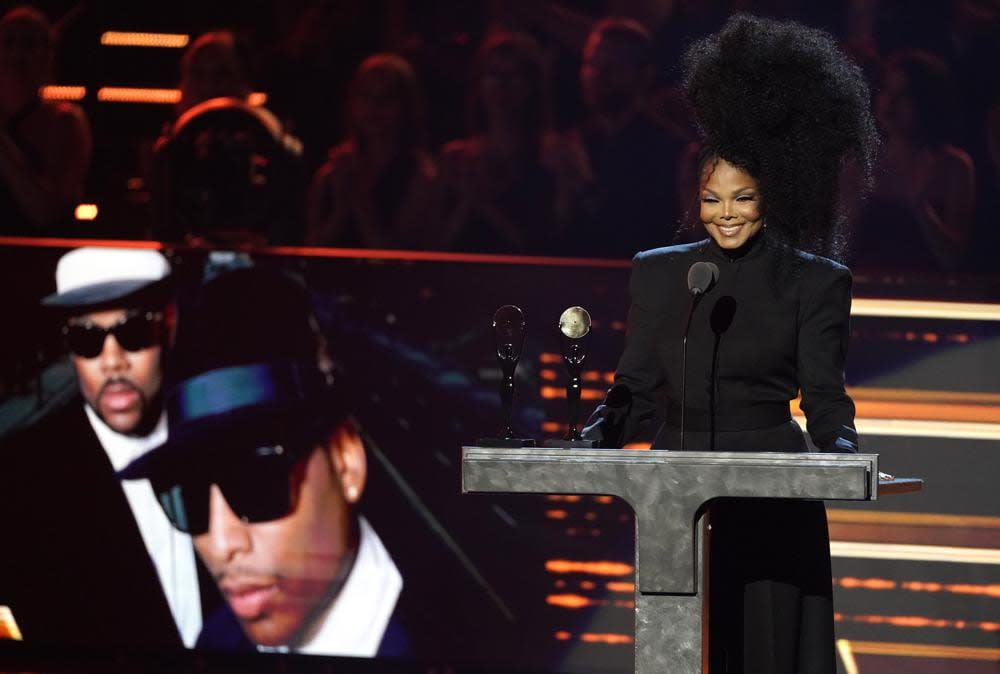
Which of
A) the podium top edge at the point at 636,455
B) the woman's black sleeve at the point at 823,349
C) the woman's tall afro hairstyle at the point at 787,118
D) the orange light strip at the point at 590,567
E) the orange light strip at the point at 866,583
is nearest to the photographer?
the podium top edge at the point at 636,455

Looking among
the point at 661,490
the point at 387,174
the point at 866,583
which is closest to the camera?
the point at 661,490

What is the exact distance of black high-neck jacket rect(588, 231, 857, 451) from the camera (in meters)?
2.77

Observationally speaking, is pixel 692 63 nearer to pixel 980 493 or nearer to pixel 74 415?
pixel 980 493

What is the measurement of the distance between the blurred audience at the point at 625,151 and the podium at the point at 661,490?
110 inches

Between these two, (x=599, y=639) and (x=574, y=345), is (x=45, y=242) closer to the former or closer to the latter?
(x=599, y=639)

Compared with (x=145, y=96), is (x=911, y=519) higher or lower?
lower

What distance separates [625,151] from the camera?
5.13 m

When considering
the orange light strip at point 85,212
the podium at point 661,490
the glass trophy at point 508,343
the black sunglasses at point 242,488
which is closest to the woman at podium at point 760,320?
the glass trophy at point 508,343

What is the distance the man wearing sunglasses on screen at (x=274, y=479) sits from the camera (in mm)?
5332

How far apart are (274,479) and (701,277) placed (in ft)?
10.2

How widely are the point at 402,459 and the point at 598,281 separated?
94cm

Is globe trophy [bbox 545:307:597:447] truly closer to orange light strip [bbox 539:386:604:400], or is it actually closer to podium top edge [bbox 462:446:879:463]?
podium top edge [bbox 462:446:879:463]

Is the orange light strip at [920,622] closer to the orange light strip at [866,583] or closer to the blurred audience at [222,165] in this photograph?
the orange light strip at [866,583]

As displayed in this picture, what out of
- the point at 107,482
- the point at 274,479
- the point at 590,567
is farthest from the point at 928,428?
the point at 107,482
